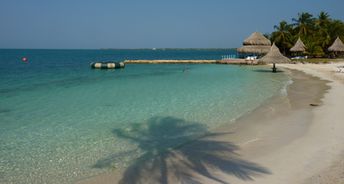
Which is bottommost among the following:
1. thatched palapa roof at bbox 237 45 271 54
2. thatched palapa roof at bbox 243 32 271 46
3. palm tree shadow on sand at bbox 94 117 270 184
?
palm tree shadow on sand at bbox 94 117 270 184

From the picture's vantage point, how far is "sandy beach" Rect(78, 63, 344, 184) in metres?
7.36

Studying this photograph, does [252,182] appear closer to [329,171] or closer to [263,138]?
[329,171]

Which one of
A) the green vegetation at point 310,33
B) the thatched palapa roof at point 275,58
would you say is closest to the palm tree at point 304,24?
the green vegetation at point 310,33

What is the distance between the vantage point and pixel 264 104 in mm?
16969

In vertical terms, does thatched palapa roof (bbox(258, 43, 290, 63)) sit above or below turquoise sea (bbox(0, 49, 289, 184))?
above

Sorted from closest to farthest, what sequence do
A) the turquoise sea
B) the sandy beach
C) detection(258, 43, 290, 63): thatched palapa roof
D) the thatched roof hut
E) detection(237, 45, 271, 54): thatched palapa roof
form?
the sandy beach, the turquoise sea, detection(258, 43, 290, 63): thatched palapa roof, the thatched roof hut, detection(237, 45, 271, 54): thatched palapa roof

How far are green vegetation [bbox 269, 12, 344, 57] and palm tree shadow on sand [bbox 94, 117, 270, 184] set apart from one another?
43537mm

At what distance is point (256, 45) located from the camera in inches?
2019

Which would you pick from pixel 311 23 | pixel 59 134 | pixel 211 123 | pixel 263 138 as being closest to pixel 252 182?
pixel 263 138

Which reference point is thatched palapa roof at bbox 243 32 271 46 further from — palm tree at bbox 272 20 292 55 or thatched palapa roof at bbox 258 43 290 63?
thatched palapa roof at bbox 258 43 290 63

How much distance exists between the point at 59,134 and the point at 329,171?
27.6 ft

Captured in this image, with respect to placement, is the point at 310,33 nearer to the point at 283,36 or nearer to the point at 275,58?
the point at 283,36

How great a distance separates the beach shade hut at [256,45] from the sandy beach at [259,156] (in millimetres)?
37777

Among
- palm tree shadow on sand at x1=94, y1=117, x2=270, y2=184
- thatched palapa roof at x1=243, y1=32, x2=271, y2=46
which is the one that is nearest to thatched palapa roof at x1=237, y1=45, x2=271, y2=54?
thatched palapa roof at x1=243, y1=32, x2=271, y2=46
